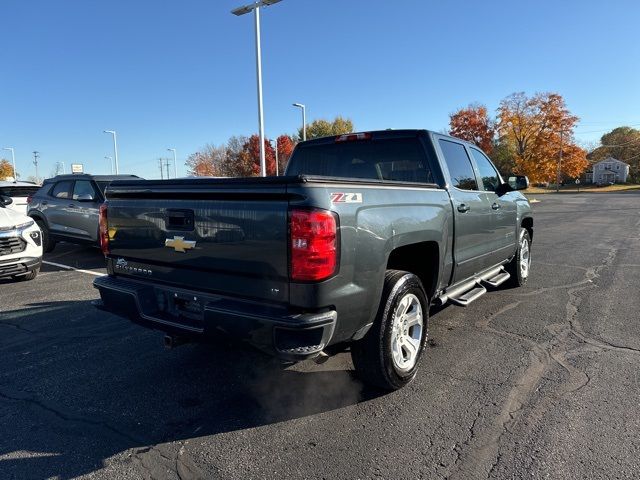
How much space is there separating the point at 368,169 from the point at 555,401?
2.57m

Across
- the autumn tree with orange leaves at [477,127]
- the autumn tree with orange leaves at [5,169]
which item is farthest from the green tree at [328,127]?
the autumn tree with orange leaves at [5,169]

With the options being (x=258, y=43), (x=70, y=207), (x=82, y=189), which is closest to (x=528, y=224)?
(x=82, y=189)

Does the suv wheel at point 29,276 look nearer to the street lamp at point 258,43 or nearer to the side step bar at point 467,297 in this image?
the side step bar at point 467,297

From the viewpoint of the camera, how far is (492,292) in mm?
6410

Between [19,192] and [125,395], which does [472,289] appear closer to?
[125,395]

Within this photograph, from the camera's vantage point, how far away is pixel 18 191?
11.7 meters

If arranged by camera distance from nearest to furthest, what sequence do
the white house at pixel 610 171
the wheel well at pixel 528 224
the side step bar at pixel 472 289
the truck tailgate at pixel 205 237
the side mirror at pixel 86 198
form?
the truck tailgate at pixel 205 237, the side step bar at pixel 472 289, the wheel well at pixel 528 224, the side mirror at pixel 86 198, the white house at pixel 610 171

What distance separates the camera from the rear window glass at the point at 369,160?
4.30 m

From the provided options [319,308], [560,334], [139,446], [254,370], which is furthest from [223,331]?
[560,334]

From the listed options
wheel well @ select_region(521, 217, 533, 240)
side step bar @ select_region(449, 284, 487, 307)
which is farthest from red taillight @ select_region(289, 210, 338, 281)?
wheel well @ select_region(521, 217, 533, 240)

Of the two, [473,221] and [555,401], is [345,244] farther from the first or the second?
[473,221]

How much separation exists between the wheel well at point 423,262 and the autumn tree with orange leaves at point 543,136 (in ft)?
152

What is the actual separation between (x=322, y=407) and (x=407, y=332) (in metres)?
0.89

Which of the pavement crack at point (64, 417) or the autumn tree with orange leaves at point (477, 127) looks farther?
the autumn tree with orange leaves at point (477, 127)
